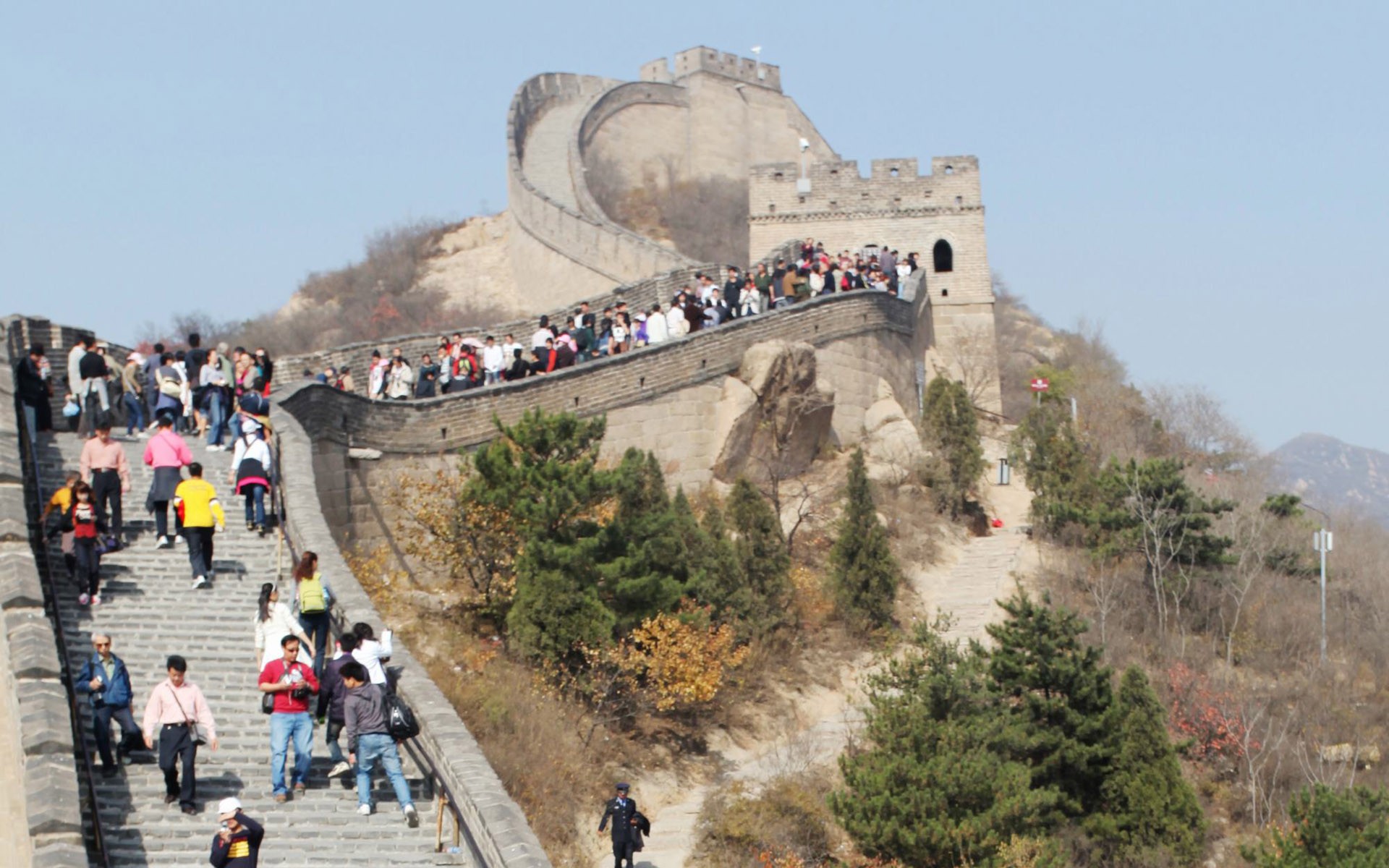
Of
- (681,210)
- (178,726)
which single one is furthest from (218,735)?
(681,210)

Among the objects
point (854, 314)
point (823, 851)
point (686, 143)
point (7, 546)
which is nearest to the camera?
point (7, 546)

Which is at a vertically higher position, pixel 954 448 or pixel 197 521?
pixel 954 448

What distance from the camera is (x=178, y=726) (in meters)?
10.6

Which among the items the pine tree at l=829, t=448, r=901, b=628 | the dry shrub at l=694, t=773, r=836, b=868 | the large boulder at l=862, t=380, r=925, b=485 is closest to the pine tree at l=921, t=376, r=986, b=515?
the large boulder at l=862, t=380, r=925, b=485

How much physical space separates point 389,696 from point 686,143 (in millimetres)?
47151

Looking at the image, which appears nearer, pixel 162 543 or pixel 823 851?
pixel 162 543

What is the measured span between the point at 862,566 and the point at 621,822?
9815mm

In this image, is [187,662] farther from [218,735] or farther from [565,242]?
[565,242]

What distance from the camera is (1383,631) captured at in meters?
28.6

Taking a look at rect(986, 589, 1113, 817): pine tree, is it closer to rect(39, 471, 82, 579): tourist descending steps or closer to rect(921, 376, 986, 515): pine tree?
rect(921, 376, 986, 515): pine tree

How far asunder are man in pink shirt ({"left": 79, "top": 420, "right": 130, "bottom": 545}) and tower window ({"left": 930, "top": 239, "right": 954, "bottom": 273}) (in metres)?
27.6

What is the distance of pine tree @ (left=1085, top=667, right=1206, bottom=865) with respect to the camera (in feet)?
67.1

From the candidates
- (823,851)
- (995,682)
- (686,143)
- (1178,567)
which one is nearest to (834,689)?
(995,682)

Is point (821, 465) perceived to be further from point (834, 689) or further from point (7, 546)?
point (7, 546)
